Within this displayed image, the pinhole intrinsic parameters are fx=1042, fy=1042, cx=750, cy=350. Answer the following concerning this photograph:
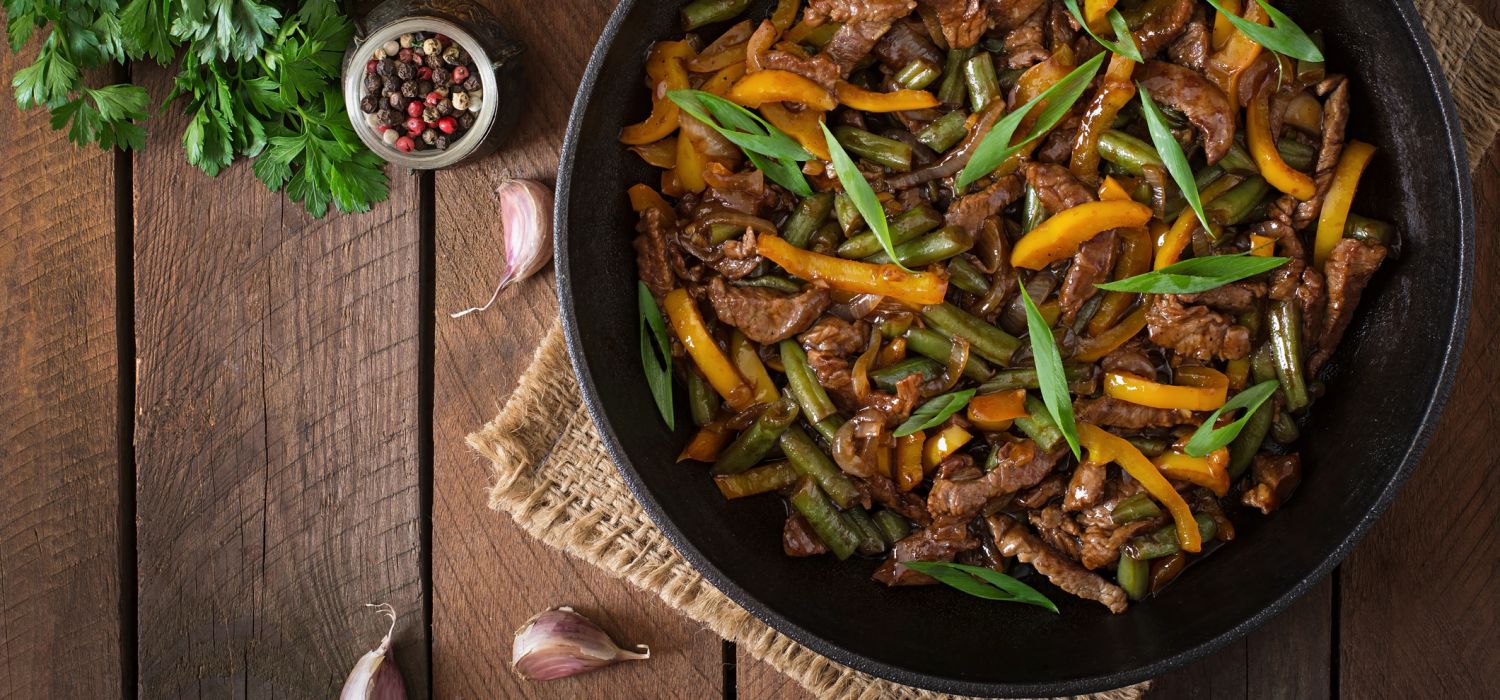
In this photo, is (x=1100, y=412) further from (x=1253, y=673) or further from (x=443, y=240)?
(x=443, y=240)

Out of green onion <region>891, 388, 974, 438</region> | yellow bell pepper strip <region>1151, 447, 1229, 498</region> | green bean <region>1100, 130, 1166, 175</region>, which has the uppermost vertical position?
green bean <region>1100, 130, 1166, 175</region>

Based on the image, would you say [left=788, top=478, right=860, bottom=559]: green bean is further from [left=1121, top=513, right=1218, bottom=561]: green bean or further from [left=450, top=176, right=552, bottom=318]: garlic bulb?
[left=450, top=176, right=552, bottom=318]: garlic bulb

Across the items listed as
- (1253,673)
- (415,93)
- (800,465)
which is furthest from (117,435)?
(1253,673)

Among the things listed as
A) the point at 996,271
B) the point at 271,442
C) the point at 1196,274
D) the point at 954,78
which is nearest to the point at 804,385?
the point at 996,271

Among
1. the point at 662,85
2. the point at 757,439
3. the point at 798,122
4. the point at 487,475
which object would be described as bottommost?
the point at 487,475

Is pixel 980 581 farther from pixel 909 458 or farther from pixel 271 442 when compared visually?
pixel 271 442

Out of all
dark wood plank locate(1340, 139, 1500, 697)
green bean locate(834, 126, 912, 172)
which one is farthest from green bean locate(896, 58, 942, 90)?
dark wood plank locate(1340, 139, 1500, 697)

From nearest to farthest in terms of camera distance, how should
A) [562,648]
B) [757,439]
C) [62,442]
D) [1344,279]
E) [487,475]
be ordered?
[1344,279]
[757,439]
[562,648]
[487,475]
[62,442]
